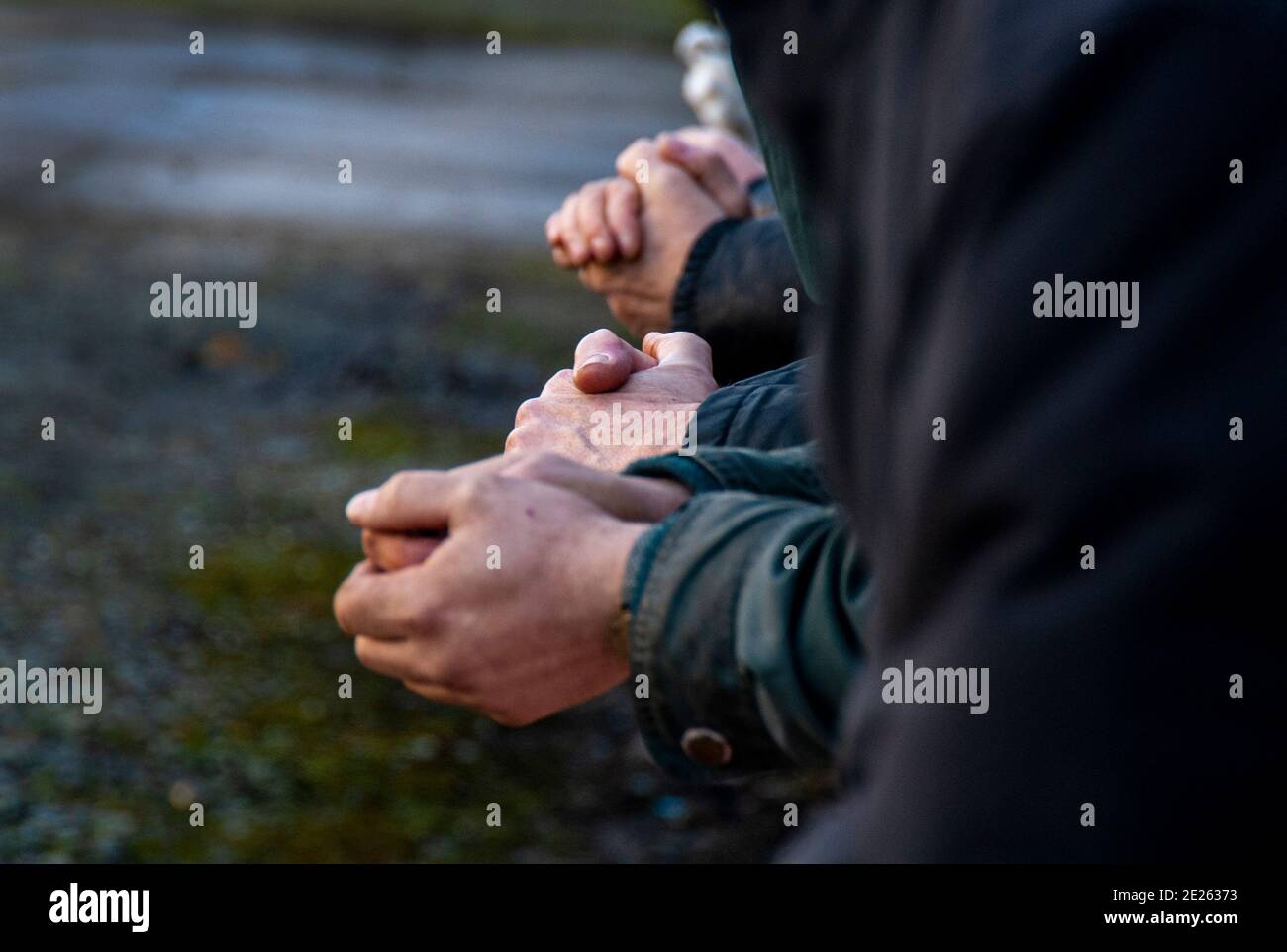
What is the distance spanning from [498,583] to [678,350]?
0.50 meters

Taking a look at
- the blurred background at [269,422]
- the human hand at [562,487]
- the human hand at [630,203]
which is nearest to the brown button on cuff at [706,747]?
the human hand at [562,487]

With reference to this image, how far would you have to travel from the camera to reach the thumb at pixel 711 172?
2410 millimetres

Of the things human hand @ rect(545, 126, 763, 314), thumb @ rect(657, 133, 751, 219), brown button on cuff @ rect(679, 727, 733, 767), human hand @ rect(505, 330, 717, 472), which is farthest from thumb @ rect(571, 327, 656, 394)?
thumb @ rect(657, 133, 751, 219)

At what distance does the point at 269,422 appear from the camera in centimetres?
662

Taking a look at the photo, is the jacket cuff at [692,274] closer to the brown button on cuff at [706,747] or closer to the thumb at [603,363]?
the thumb at [603,363]

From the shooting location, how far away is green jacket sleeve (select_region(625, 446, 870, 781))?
125 centimetres

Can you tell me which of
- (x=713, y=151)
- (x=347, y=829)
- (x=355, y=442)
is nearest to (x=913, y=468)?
(x=713, y=151)

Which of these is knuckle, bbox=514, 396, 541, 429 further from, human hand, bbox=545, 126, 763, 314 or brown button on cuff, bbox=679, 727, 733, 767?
human hand, bbox=545, 126, 763, 314

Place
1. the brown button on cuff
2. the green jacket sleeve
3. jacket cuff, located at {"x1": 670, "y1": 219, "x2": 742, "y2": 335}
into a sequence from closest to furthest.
A: the green jacket sleeve → the brown button on cuff → jacket cuff, located at {"x1": 670, "y1": 219, "x2": 742, "y2": 335}

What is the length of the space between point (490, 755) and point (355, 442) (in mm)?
2367

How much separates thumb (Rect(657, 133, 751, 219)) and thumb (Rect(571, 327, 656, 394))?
2.34 feet
